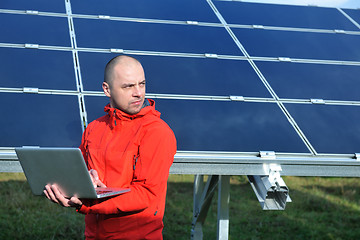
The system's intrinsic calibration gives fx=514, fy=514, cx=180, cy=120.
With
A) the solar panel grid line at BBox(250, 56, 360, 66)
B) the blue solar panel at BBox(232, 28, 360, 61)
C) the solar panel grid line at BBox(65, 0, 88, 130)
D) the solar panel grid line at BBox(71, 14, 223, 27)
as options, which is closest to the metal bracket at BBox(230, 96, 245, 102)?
the solar panel grid line at BBox(250, 56, 360, 66)

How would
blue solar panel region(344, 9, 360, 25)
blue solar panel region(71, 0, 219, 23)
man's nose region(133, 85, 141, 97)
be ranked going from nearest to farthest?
man's nose region(133, 85, 141, 97) → blue solar panel region(71, 0, 219, 23) → blue solar panel region(344, 9, 360, 25)

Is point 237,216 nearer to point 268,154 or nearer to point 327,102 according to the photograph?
point 327,102

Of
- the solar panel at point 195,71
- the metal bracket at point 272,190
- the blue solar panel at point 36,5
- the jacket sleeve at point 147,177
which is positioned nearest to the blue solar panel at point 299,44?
the solar panel at point 195,71

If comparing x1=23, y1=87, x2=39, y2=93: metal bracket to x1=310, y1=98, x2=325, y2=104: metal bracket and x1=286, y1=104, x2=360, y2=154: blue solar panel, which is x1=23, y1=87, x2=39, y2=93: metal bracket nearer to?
x1=286, y1=104, x2=360, y2=154: blue solar panel

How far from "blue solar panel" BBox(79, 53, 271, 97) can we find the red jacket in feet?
6.41

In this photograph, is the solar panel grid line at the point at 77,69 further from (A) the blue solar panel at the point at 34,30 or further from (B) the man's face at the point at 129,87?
(B) the man's face at the point at 129,87

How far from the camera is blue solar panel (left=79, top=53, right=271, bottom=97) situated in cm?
534

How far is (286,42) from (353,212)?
17.3ft

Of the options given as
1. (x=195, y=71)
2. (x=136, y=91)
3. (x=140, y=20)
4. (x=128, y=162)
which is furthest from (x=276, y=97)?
(x=128, y=162)

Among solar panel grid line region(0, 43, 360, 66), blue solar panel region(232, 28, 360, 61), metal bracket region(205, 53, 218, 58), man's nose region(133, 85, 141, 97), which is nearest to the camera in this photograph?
man's nose region(133, 85, 141, 97)

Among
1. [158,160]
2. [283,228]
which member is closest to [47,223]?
[283,228]

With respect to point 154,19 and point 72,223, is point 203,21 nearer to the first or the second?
point 154,19

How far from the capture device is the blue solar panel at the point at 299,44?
21.0 ft

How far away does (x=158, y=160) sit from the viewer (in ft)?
10.0
